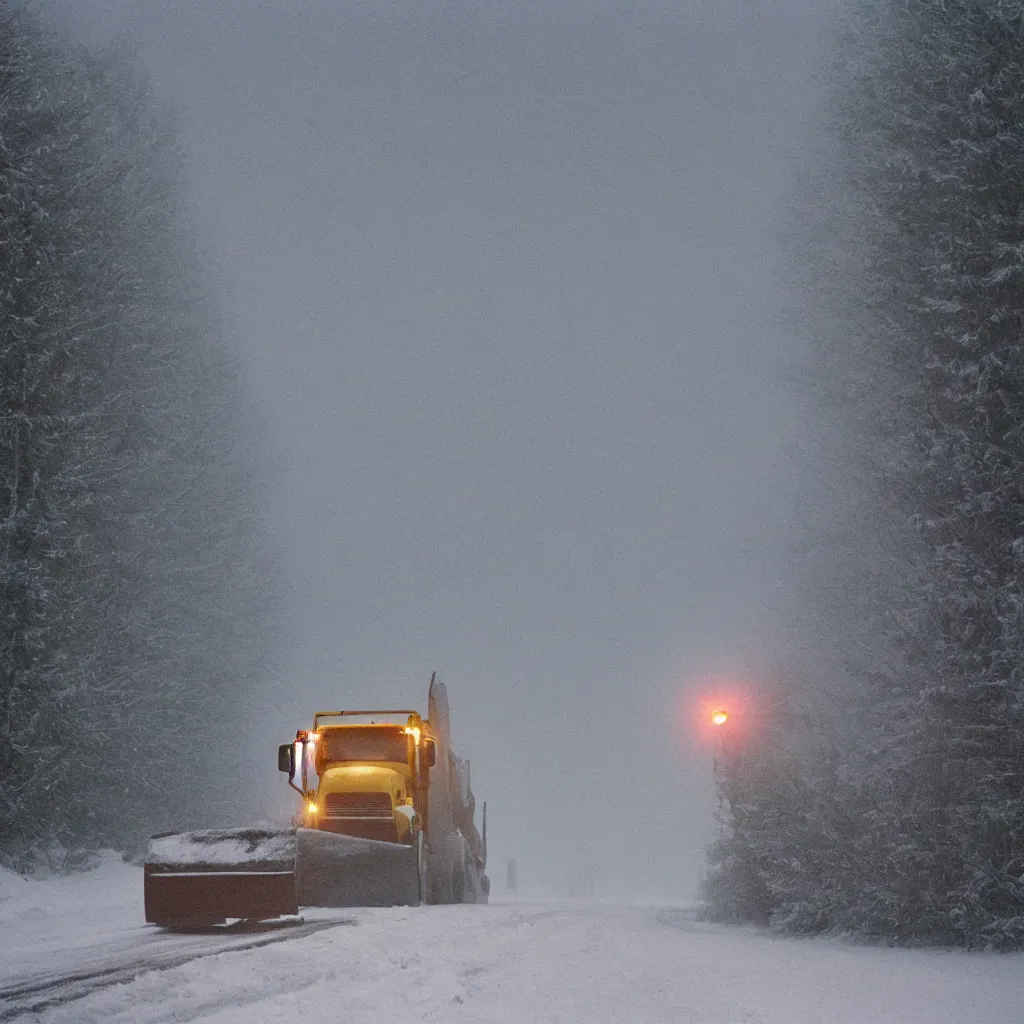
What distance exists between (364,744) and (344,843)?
317 cm

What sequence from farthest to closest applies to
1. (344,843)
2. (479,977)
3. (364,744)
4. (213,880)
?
(364,744), (344,843), (213,880), (479,977)

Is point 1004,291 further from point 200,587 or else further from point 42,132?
point 200,587

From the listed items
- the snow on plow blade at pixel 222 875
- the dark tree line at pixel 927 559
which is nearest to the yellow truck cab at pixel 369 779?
the snow on plow blade at pixel 222 875

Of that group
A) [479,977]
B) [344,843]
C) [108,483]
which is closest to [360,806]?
[344,843]

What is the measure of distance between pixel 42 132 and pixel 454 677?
111m

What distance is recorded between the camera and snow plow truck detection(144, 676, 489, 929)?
1066 cm

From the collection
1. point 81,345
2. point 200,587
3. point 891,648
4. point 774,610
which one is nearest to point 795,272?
point 774,610

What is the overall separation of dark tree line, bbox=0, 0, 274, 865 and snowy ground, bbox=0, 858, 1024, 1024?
14.5ft

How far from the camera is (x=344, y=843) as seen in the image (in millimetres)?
12125

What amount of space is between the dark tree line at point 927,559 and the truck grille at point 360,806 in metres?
5.16

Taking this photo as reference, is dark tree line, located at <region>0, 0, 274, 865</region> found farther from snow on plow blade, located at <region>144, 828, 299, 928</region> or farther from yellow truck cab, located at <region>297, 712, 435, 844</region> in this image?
snow on plow blade, located at <region>144, 828, 299, 928</region>

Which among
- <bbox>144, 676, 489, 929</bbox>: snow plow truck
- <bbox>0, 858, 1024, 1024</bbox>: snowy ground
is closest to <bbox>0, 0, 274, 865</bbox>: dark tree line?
<bbox>144, 676, 489, 929</bbox>: snow plow truck

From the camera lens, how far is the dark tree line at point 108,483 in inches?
558

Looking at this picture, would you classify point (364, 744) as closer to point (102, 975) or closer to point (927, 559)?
point (102, 975)
